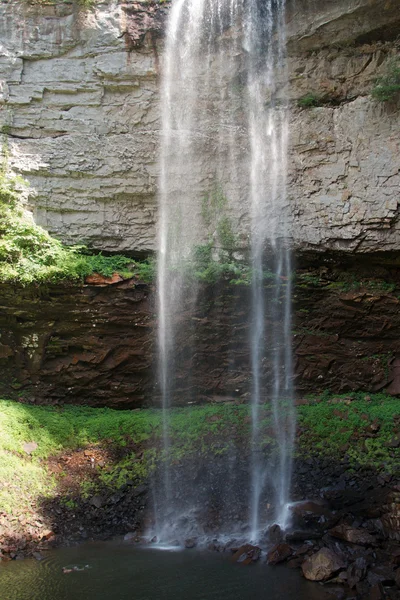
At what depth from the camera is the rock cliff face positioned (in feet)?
37.5

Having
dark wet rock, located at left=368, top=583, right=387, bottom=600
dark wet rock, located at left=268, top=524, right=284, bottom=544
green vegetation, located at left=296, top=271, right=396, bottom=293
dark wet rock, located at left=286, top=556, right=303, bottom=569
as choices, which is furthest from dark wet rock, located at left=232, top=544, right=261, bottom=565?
green vegetation, located at left=296, top=271, right=396, bottom=293

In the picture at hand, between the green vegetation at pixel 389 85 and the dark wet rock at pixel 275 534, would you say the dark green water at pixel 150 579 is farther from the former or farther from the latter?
the green vegetation at pixel 389 85

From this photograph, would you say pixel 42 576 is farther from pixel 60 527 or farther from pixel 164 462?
pixel 164 462

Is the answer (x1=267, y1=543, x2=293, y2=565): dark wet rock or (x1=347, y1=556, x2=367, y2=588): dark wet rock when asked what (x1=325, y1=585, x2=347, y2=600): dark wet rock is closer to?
(x1=347, y1=556, x2=367, y2=588): dark wet rock

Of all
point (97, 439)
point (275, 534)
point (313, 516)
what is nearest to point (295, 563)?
point (275, 534)

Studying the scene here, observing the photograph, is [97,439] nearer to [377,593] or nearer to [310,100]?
[377,593]

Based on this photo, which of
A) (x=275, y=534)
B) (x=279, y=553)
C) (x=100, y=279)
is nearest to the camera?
(x=279, y=553)

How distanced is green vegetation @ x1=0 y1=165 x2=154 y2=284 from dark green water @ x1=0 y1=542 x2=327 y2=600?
18.7ft

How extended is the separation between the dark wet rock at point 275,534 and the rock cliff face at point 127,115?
6.36 meters

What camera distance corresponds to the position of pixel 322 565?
6.11 m

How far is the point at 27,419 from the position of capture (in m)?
10.1

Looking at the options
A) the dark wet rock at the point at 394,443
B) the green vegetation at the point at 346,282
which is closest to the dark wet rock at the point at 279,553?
the dark wet rock at the point at 394,443

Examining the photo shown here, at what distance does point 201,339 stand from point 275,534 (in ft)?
17.1

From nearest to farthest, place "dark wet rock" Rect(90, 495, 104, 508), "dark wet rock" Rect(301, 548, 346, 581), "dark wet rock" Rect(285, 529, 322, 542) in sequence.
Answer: "dark wet rock" Rect(301, 548, 346, 581), "dark wet rock" Rect(285, 529, 322, 542), "dark wet rock" Rect(90, 495, 104, 508)
